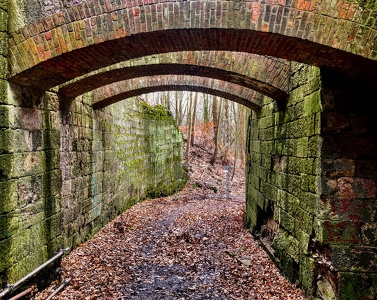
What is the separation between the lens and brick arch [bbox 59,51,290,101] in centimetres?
564

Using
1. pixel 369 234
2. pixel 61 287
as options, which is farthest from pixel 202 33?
pixel 61 287

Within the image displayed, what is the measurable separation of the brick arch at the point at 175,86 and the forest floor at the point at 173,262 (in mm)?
3444

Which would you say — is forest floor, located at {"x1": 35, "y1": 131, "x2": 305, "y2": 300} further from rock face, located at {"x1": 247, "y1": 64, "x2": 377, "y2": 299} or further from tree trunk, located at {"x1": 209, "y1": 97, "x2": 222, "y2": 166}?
tree trunk, located at {"x1": 209, "y1": 97, "x2": 222, "y2": 166}

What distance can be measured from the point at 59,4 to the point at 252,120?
653 centimetres

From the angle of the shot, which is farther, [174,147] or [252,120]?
[174,147]

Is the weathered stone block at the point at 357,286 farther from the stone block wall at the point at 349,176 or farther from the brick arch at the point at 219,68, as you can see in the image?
the brick arch at the point at 219,68

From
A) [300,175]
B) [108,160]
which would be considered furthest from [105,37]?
[108,160]

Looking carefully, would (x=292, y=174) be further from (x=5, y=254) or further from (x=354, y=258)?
(x=5, y=254)

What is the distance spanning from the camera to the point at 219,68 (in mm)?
5688

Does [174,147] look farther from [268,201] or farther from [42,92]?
[42,92]

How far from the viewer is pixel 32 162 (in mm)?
4570

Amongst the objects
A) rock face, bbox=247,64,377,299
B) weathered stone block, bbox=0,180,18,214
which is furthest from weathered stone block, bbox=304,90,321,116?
weathered stone block, bbox=0,180,18,214

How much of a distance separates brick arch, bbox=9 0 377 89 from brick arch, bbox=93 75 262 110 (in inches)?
138

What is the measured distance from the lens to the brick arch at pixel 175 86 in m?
7.69
